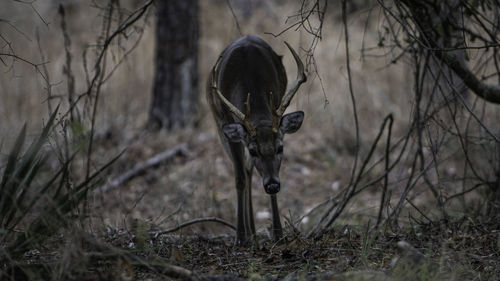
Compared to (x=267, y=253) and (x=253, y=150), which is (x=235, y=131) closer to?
(x=253, y=150)

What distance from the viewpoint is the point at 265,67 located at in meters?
5.39

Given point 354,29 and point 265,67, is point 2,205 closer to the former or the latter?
point 265,67

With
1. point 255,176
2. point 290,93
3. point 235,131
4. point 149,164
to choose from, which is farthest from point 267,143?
point 149,164

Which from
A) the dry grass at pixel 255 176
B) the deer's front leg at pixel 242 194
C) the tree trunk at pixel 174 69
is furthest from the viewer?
the tree trunk at pixel 174 69

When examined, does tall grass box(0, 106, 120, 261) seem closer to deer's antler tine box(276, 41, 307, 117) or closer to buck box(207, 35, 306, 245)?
buck box(207, 35, 306, 245)

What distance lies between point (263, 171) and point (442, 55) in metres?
1.72

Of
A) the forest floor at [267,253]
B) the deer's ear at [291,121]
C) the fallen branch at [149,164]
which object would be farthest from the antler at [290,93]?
the fallen branch at [149,164]

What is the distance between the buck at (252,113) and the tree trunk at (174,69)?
501 centimetres

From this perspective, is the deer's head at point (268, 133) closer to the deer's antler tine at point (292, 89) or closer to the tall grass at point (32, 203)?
the deer's antler tine at point (292, 89)

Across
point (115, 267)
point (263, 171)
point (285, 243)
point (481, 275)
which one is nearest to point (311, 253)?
point (285, 243)

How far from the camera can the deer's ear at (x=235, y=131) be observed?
4.68m

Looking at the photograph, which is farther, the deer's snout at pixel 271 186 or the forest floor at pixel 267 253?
the deer's snout at pixel 271 186

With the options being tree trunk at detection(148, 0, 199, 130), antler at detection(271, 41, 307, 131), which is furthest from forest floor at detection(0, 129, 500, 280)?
tree trunk at detection(148, 0, 199, 130)

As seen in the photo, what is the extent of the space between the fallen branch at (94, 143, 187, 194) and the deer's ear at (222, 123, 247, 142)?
3577mm
